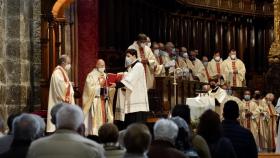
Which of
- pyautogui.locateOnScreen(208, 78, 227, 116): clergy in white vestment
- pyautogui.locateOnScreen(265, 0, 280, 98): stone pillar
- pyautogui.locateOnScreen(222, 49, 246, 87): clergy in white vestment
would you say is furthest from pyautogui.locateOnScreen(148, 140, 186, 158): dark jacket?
pyautogui.locateOnScreen(265, 0, 280, 98): stone pillar

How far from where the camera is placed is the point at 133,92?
1647 cm

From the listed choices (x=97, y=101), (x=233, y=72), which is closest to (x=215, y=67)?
(x=233, y=72)

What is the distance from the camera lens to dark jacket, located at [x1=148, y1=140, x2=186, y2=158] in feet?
24.4

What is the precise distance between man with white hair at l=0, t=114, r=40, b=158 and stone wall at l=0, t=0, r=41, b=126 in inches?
287

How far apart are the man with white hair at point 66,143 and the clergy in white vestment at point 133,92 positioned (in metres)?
9.48

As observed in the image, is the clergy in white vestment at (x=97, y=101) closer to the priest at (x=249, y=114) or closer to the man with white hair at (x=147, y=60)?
the man with white hair at (x=147, y=60)

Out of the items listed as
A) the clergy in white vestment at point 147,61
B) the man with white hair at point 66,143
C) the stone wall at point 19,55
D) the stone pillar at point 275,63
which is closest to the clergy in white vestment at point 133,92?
the clergy in white vestment at point 147,61

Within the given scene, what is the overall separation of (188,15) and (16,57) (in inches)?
563

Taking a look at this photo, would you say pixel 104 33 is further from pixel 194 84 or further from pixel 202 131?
pixel 202 131

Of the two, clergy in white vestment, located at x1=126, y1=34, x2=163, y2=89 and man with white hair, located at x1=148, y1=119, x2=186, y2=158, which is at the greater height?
clergy in white vestment, located at x1=126, y1=34, x2=163, y2=89

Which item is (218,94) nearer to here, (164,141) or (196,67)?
(196,67)

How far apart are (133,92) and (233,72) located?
28.4ft

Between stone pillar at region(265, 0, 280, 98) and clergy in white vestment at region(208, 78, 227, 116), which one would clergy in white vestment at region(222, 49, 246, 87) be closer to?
stone pillar at region(265, 0, 280, 98)

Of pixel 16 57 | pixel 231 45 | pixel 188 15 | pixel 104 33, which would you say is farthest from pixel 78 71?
pixel 231 45
